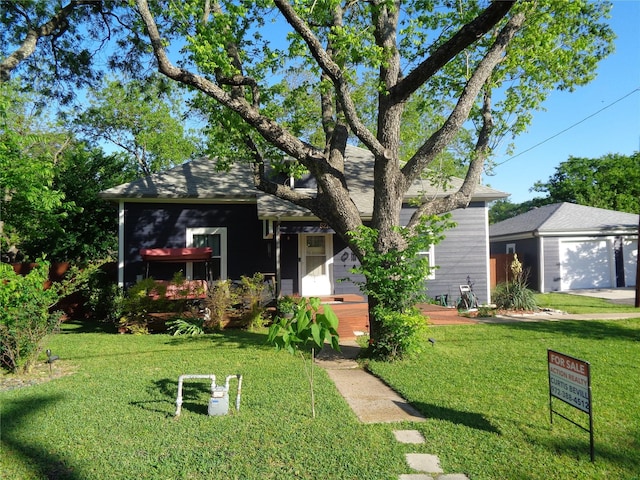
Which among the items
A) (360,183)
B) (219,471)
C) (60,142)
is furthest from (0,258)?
(219,471)

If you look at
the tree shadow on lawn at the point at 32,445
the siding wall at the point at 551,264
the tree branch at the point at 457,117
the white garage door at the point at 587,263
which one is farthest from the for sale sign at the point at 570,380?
the white garage door at the point at 587,263

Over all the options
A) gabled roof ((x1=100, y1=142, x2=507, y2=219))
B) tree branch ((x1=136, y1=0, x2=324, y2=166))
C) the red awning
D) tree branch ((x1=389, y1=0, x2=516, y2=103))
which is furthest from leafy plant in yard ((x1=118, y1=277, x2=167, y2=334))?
tree branch ((x1=389, y1=0, x2=516, y2=103))

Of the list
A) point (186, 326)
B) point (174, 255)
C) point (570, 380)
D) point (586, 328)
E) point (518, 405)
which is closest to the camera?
point (570, 380)

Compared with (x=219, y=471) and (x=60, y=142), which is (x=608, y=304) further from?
(x=60, y=142)

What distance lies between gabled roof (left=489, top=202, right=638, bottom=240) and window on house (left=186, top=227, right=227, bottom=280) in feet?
44.7

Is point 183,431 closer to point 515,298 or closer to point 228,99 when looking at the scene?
point 228,99

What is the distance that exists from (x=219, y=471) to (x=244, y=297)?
7.62 m

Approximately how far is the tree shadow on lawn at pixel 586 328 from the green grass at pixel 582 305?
85.5 inches

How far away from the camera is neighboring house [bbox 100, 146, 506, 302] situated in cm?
1269

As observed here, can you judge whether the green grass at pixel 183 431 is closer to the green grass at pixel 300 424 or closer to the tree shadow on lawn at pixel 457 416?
the green grass at pixel 300 424

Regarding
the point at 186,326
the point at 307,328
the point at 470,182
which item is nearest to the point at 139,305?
the point at 186,326

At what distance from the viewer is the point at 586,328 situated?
9.97 meters

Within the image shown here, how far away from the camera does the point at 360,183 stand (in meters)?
14.2

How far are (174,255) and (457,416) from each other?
881 centimetres
